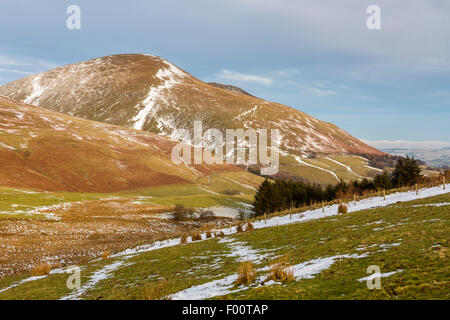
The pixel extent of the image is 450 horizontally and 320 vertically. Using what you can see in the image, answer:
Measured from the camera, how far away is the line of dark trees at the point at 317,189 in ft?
204

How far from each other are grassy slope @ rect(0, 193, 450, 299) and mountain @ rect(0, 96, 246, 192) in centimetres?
9994

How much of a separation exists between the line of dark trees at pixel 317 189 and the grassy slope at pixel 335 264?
41.6 m

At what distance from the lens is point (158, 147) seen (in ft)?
572

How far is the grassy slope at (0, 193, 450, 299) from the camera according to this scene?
7734 mm

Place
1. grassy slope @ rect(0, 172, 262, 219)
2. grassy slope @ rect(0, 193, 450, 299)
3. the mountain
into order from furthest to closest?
1. the mountain
2. grassy slope @ rect(0, 172, 262, 219)
3. grassy slope @ rect(0, 193, 450, 299)

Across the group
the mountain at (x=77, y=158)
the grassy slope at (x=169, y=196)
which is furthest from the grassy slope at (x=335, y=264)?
the mountain at (x=77, y=158)

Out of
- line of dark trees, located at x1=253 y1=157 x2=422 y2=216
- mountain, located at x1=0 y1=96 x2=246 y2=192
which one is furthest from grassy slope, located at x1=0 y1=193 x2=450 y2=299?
mountain, located at x1=0 y1=96 x2=246 y2=192

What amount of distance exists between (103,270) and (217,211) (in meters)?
75.0

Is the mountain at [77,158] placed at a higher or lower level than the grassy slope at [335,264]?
higher

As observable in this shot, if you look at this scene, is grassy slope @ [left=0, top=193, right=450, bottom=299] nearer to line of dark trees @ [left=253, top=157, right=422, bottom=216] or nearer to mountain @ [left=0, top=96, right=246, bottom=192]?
line of dark trees @ [left=253, top=157, right=422, bottom=216]

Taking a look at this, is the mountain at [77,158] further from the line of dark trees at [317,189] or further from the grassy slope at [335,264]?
the grassy slope at [335,264]
